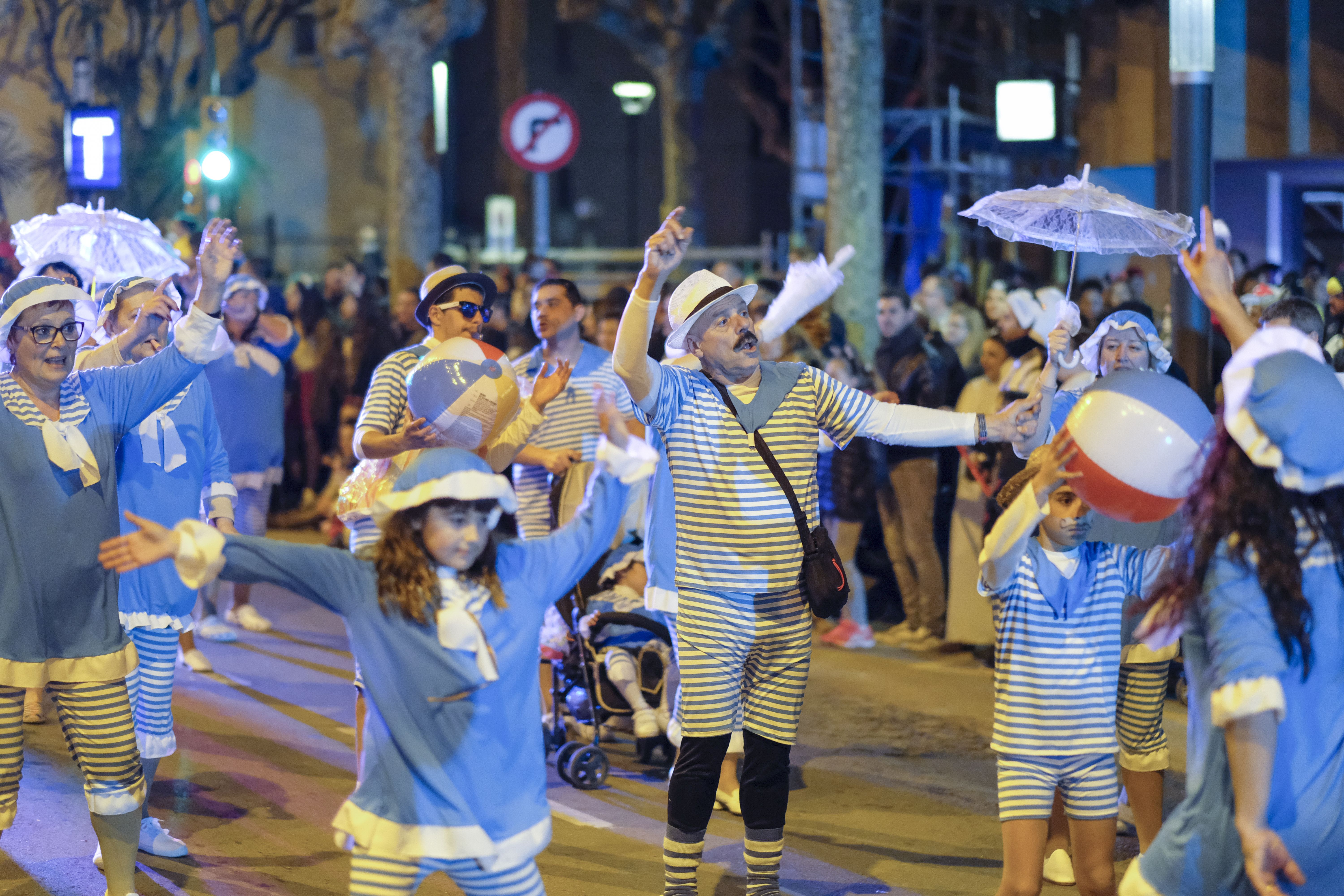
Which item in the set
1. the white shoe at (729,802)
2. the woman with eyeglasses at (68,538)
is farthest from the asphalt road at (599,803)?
the woman with eyeglasses at (68,538)

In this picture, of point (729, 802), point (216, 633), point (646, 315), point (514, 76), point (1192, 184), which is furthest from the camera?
point (514, 76)

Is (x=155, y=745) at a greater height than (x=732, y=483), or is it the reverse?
(x=732, y=483)

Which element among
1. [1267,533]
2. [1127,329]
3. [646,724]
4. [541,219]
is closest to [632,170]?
[541,219]

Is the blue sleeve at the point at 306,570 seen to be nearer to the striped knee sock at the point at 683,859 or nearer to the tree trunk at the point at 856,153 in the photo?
the striped knee sock at the point at 683,859

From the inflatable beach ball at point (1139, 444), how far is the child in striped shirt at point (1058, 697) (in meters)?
0.61

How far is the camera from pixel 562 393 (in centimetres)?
724

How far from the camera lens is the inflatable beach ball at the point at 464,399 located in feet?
16.2

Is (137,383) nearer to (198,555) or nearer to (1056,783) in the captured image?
(198,555)

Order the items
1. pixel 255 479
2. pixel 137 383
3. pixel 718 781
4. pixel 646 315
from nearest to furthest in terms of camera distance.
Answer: pixel 646 315 < pixel 137 383 < pixel 718 781 < pixel 255 479

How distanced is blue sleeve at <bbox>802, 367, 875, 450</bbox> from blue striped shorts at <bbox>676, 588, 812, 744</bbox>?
1.90 feet

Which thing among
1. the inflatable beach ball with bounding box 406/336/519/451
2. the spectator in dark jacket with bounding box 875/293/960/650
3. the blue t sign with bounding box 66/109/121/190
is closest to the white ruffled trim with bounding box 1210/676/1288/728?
the inflatable beach ball with bounding box 406/336/519/451

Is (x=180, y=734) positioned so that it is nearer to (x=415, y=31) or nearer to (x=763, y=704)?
(x=763, y=704)

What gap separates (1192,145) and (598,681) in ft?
13.8

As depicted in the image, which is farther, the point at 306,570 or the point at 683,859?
the point at 683,859
